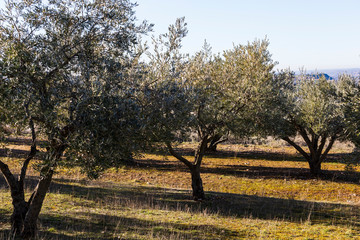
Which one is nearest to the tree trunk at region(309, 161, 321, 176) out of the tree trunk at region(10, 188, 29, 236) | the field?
the field

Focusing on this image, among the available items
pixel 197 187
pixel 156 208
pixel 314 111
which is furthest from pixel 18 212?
pixel 314 111

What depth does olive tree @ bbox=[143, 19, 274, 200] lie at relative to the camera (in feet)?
36.3

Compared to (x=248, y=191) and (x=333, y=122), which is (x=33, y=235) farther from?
(x=333, y=122)

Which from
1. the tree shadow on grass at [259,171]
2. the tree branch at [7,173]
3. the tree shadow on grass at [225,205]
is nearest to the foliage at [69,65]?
the tree branch at [7,173]

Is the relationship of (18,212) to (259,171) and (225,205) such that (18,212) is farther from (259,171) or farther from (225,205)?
(259,171)

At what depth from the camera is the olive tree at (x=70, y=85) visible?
25.4ft

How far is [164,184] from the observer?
23.6 meters

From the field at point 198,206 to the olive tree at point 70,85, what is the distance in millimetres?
1408

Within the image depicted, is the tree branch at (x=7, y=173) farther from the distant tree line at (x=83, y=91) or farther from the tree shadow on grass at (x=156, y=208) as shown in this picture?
the tree shadow on grass at (x=156, y=208)

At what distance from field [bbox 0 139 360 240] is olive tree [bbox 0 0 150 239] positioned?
141cm

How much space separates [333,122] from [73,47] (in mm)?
23230

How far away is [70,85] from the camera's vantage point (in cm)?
877

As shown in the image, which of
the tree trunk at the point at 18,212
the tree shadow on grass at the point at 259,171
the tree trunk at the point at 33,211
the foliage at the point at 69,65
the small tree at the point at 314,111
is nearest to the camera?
the foliage at the point at 69,65

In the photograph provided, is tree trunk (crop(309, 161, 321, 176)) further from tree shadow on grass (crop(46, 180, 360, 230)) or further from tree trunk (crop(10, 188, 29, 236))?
tree trunk (crop(10, 188, 29, 236))
